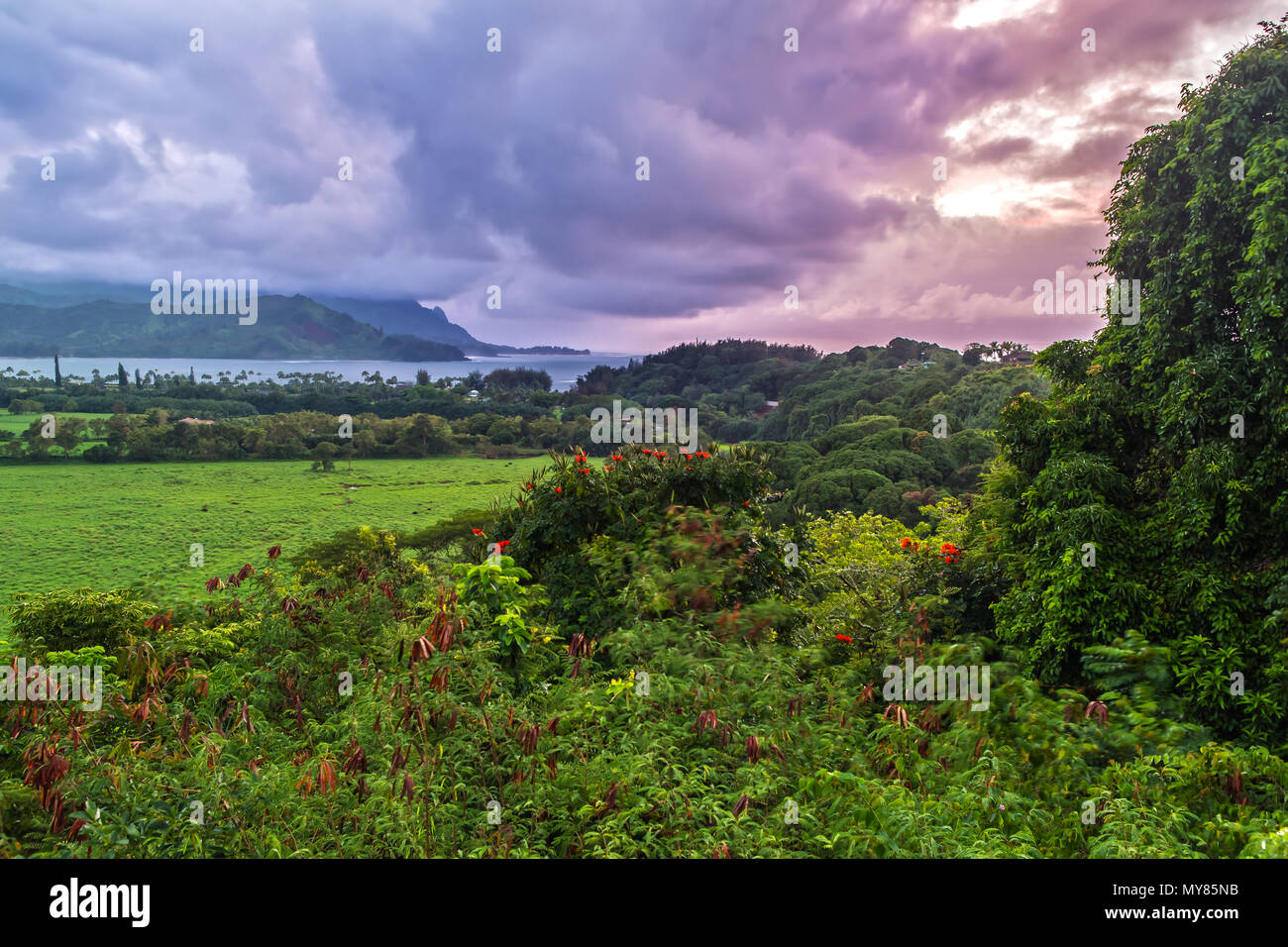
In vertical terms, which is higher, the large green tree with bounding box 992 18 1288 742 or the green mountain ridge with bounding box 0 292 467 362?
the green mountain ridge with bounding box 0 292 467 362

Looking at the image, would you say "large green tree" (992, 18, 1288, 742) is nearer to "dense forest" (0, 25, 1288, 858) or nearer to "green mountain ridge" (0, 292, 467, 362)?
"dense forest" (0, 25, 1288, 858)

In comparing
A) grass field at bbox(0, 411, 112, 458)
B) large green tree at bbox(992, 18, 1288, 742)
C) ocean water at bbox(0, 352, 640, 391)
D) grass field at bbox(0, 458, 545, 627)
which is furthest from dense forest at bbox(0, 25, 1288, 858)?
ocean water at bbox(0, 352, 640, 391)

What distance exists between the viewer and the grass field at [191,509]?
639 inches

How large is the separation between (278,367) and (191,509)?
98.9 m

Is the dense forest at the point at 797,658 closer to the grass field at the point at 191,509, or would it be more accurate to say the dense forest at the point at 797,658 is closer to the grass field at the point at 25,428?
the grass field at the point at 191,509

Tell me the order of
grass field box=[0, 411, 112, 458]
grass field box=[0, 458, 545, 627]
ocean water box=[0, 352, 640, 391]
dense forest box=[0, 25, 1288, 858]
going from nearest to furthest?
dense forest box=[0, 25, 1288, 858] → grass field box=[0, 458, 545, 627] → grass field box=[0, 411, 112, 458] → ocean water box=[0, 352, 640, 391]

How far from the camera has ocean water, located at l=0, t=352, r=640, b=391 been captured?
A: 77050 millimetres

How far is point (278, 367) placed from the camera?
110250mm

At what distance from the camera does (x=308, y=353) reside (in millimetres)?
122000

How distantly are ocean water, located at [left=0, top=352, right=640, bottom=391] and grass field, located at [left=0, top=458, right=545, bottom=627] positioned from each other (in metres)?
45.2

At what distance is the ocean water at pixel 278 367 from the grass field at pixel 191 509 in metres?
45.2

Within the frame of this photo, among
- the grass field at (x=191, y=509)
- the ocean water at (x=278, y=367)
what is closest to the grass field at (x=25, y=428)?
the grass field at (x=191, y=509)
